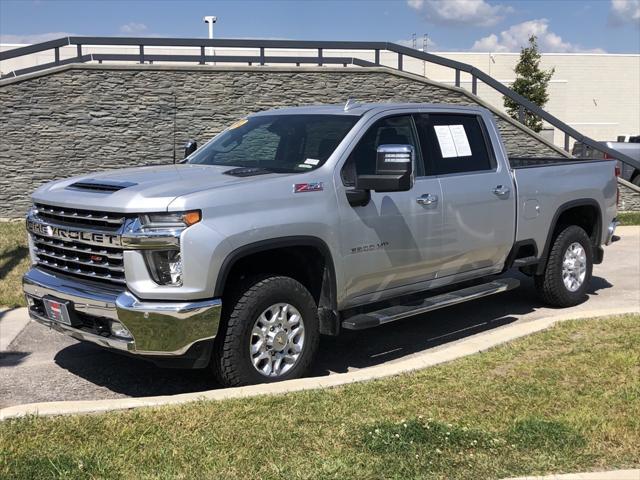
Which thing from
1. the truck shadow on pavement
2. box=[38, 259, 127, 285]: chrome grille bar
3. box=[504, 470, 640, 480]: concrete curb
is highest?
box=[38, 259, 127, 285]: chrome grille bar

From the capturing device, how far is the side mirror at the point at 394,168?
16.4 feet

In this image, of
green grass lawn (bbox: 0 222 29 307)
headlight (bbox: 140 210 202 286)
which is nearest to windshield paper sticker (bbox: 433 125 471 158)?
headlight (bbox: 140 210 202 286)

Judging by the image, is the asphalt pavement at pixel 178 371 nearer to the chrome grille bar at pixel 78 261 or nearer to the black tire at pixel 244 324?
the black tire at pixel 244 324

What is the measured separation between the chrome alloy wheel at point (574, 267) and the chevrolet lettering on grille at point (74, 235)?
15.9 ft

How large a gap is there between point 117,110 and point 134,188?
33.5ft

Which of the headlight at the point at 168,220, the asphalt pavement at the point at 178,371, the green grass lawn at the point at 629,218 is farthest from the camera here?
the green grass lawn at the point at 629,218

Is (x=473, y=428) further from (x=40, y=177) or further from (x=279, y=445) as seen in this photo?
(x=40, y=177)

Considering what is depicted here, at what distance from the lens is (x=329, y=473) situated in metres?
3.45

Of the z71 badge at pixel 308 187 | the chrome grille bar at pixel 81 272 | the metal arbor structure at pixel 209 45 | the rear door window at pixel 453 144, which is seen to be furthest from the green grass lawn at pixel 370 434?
the metal arbor structure at pixel 209 45

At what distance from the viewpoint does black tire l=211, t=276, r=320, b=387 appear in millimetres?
4602

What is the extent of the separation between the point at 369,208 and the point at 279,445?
2.10m

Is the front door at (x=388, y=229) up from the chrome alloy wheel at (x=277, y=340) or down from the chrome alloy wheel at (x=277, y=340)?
up

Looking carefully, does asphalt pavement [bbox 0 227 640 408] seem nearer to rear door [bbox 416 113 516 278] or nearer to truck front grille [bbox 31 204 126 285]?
rear door [bbox 416 113 516 278]

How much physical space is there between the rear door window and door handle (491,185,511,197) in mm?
206
